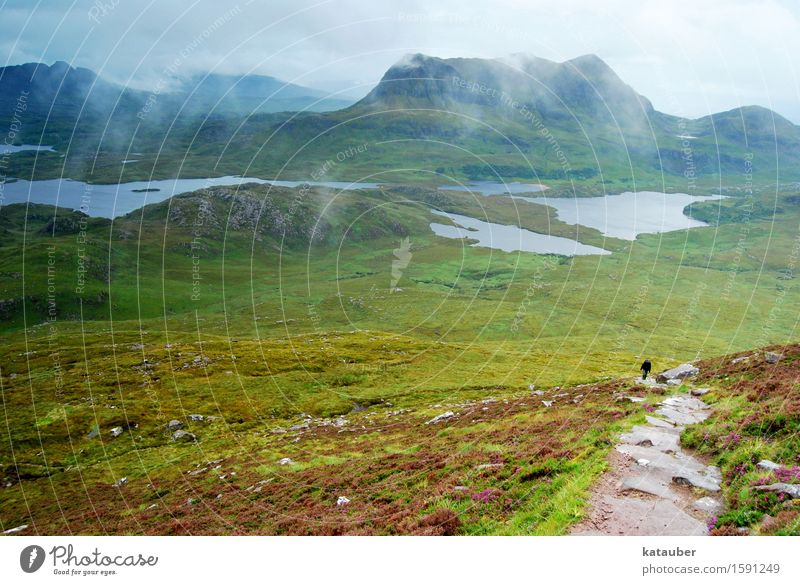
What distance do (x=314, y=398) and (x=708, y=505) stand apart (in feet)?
191

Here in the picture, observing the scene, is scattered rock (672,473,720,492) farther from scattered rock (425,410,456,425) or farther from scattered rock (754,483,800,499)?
scattered rock (425,410,456,425)

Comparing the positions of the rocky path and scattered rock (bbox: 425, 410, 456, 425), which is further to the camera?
scattered rock (bbox: 425, 410, 456, 425)

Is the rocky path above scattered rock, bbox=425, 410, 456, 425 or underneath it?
above

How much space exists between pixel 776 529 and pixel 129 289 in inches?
7526

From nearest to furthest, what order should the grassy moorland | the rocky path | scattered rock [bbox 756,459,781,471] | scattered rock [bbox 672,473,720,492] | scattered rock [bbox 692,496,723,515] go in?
the rocky path < scattered rock [bbox 692,496,723,515] < scattered rock [bbox 756,459,781,471] < scattered rock [bbox 672,473,720,492] < the grassy moorland

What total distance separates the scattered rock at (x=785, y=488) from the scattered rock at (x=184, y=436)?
5328cm

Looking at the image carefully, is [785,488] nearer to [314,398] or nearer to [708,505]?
[708,505]

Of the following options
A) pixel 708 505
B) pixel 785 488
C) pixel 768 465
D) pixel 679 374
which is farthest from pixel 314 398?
pixel 785 488

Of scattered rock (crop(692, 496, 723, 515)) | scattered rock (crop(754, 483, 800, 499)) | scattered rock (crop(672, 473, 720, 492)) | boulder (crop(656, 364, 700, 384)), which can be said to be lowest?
boulder (crop(656, 364, 700, 384))

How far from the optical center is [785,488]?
14.8 meters

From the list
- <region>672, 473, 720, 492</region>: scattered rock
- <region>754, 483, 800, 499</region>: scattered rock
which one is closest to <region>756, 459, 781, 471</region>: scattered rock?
<region>754, 483, 800, 499</region>: scattered rock

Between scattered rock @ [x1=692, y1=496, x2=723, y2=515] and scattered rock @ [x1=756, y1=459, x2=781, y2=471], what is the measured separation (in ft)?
7.38

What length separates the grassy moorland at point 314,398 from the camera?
22.2 meters

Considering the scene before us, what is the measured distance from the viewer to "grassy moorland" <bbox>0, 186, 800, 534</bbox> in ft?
72.9
